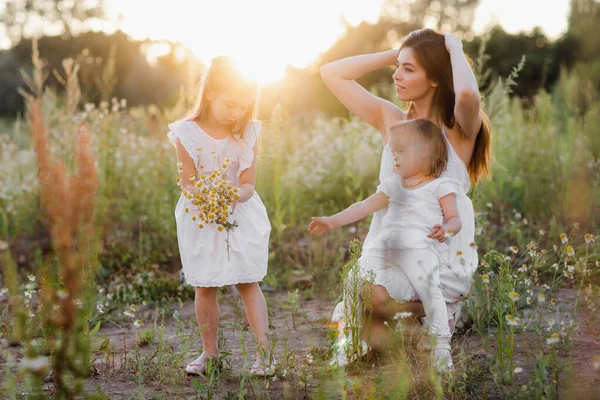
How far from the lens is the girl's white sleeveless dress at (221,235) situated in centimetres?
285

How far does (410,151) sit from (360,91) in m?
0.63

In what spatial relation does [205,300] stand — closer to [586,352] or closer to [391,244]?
[391,244]

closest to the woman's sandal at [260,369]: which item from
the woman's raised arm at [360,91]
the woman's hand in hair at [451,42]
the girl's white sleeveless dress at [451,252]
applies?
the girl's white sleeveless dress at [451,252]

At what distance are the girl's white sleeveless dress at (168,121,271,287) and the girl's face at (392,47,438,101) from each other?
78cm

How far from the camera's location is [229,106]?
2.89 m

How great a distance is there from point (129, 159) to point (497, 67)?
1702 cm

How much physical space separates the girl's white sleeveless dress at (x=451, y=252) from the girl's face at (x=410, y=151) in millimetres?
150

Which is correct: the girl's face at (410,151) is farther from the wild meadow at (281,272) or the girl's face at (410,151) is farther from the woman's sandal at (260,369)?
the woman's sandal at (260,369)

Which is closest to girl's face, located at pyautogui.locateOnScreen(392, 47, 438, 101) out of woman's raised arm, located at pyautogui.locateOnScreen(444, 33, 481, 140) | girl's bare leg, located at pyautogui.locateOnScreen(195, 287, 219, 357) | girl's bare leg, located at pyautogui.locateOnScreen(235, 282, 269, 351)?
woman's raised arm, located at pyautogui.locateOnScreen(444, 33, 481, 140)

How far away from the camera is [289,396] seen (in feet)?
7.70

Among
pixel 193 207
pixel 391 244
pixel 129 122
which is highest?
Result: pixel 129 122

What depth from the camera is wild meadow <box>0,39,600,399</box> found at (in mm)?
1907

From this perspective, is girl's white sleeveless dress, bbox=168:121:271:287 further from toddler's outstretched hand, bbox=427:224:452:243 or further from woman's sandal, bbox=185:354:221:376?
toddler's outstretched hand, bbox=427:224:452:243

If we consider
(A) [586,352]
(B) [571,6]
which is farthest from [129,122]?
(B) [571,6]
